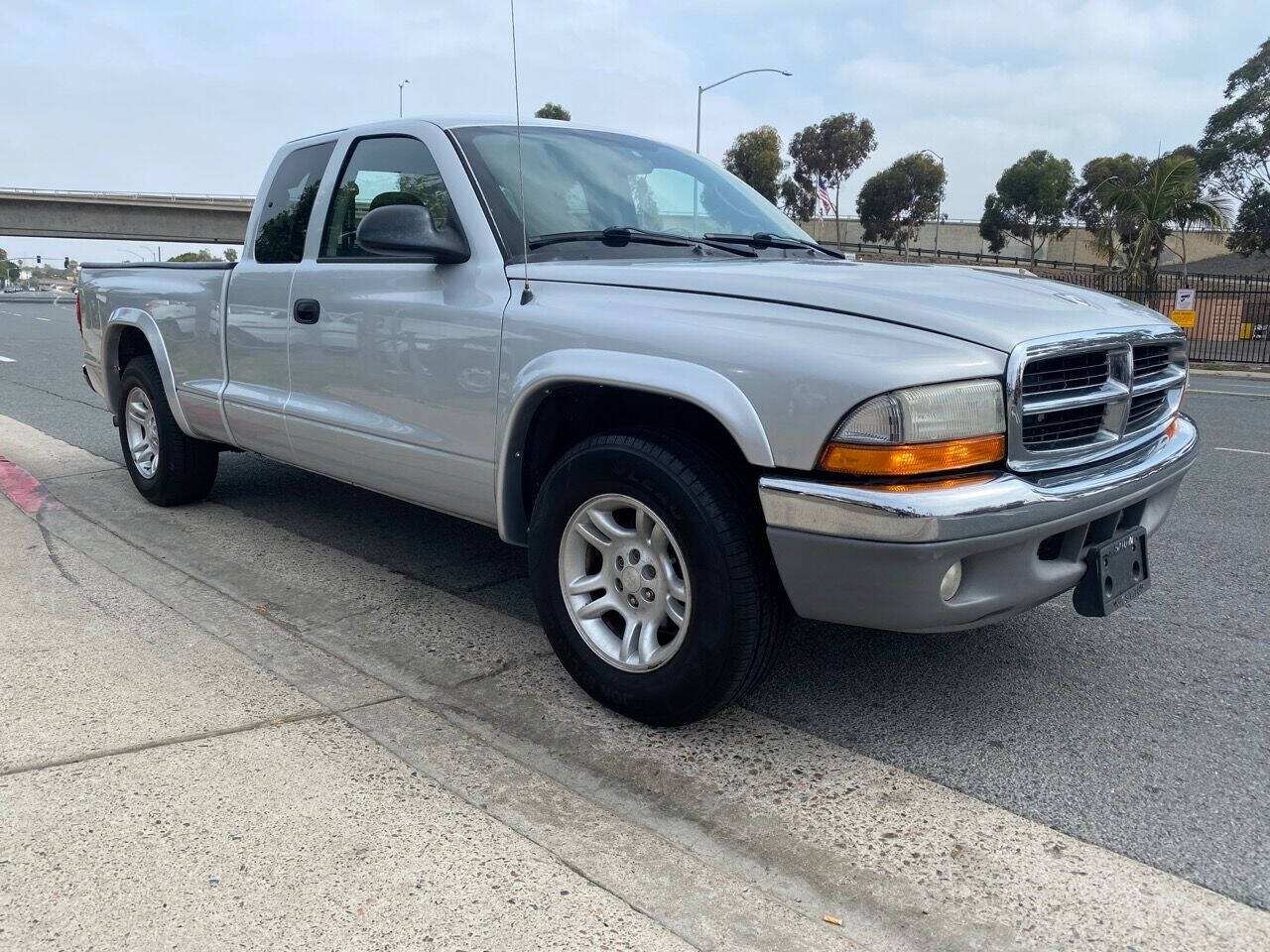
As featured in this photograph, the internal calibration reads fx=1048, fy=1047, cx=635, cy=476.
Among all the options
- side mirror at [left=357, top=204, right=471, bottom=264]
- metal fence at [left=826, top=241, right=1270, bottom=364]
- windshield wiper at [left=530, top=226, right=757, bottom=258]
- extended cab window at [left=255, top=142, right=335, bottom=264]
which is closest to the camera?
side mirror at [left=357, top=204, right=471, bottom=264]

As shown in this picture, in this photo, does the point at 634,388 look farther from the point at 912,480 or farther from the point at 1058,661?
the point at 1058,661

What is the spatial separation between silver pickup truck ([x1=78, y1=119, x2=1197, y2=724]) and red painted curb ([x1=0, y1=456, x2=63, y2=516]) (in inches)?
79.0

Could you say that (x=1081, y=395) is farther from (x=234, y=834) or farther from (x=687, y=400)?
(x=234, y=834)

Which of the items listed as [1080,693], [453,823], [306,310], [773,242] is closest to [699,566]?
[453,823]

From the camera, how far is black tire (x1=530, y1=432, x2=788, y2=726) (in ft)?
8.89

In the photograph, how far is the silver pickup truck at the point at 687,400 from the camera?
2.54 m

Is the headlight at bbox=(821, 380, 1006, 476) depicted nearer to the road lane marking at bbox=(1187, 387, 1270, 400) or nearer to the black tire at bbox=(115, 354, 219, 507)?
the black tire at bbox=(115, 354, 219, 507)

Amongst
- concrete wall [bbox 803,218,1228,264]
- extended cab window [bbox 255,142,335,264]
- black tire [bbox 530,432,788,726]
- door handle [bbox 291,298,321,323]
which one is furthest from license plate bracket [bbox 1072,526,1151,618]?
concrete wall [bbox 803,218,1228,264]

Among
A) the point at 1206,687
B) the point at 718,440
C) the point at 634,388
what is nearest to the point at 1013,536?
the point at 718,440

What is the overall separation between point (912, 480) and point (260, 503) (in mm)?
4239

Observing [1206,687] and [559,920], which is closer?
[559,920]

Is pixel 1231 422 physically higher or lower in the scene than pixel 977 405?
lower

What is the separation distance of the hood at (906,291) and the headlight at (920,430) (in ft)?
0.53

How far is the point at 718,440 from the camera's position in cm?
291
